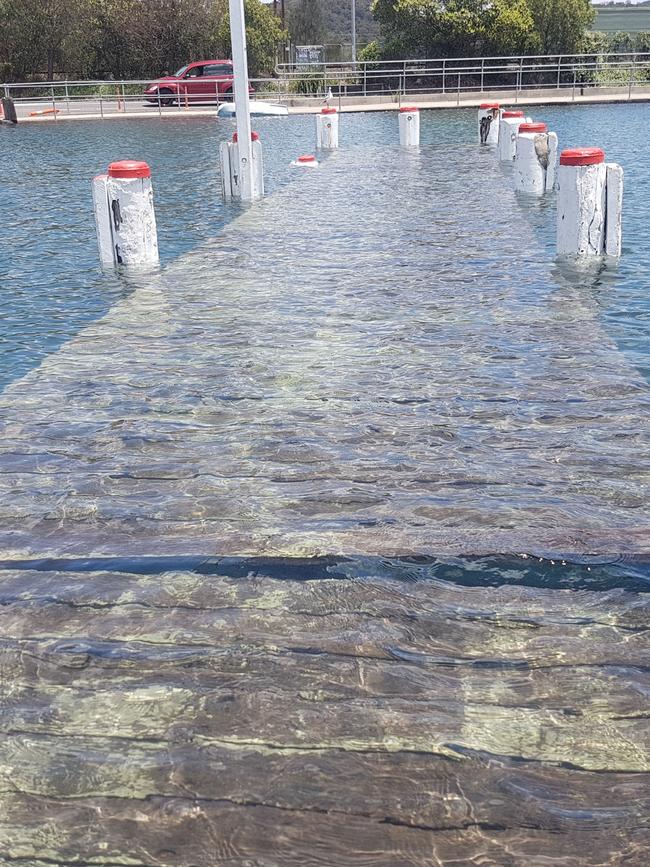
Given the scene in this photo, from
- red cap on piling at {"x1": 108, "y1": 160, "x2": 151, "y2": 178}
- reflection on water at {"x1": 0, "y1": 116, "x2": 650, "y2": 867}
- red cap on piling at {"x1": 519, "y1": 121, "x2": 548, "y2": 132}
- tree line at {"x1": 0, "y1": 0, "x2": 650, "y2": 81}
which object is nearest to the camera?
reflection on water at {"x1": 0, "y1": 116, "x2": 650, "y2": 867}

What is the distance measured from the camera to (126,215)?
968 centimetres

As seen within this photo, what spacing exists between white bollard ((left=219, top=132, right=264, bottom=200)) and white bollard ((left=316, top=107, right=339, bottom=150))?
805cm

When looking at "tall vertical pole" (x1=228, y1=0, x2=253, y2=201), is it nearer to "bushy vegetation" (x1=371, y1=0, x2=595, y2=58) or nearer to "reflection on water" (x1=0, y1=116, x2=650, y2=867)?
"reflection on water" (x1=0, y1=116, x2=650, y2=867)

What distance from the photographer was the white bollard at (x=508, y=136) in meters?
17.8

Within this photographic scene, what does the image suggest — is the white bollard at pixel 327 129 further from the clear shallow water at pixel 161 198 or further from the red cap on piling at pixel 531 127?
the red cap on piling at pixel 531 127

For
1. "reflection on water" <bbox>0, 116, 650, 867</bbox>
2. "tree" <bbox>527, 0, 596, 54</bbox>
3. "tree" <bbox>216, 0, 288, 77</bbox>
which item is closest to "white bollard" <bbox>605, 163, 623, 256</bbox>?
"reflection on water" <bbox>0, 116, 650, 867</bbox>

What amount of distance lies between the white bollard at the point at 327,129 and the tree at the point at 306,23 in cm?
7193

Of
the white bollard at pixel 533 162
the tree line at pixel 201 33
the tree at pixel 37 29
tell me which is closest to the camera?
the white bollard at pixel 533 162

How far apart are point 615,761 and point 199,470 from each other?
255 centimetres

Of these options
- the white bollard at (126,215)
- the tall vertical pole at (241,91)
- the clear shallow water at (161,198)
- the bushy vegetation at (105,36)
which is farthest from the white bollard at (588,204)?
the bushy vegetation at (105,36)

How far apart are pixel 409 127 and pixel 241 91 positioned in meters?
9.86

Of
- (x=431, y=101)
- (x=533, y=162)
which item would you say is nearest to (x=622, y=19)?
(x=431, y=101)

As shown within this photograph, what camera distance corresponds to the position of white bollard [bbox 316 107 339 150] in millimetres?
22188

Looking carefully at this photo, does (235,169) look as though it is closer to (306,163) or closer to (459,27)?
(306,163)
